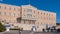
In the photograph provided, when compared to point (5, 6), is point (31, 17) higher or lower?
lower

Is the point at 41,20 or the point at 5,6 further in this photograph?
the point at 41,20

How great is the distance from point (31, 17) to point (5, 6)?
14577 mm

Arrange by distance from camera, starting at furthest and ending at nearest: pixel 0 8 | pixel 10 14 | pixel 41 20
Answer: pixel 41 20 < pixel 10 14 < pixel 0 8

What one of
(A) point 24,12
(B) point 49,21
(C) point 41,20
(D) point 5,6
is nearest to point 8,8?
(D) point 5,6

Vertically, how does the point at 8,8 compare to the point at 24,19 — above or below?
above

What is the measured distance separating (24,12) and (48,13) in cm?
1737

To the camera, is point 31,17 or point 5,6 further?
point 31,17

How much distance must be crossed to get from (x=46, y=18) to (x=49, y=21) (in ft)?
8.95

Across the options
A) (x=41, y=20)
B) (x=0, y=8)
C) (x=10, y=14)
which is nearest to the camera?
(x=0, y=8)

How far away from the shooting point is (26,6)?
85438mm

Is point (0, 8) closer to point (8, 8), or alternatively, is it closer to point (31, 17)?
point (8, 8)

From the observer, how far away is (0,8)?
254 feet

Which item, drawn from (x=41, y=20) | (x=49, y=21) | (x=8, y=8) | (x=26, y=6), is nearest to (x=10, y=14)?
(x=8, y=8)

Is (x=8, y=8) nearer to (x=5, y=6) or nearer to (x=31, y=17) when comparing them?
(x=5, y=6)
